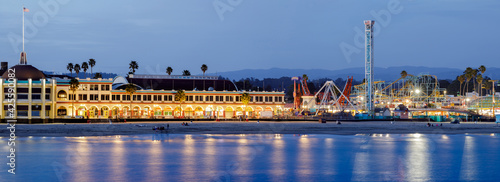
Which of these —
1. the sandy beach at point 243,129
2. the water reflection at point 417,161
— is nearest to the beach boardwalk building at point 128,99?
the sandy beach at point 243,129

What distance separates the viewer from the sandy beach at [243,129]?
241 feet

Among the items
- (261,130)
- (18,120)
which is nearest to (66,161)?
(261,130)

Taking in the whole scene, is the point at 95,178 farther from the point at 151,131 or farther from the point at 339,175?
the point at 151,131

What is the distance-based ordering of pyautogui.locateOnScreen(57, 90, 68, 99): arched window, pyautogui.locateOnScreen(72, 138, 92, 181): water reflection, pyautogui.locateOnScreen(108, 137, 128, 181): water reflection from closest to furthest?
pyautogui.locateOnScreen(108, 137, 128, 181): water reflection, pyautogui.locateOnScreen(72, 138, 92, 181): water reflection, pyautogui.locateOnScreen(57, 90, 68, 99): arched window

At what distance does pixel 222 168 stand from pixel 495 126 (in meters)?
65.4

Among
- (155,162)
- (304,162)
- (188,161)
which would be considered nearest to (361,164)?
(304,162)

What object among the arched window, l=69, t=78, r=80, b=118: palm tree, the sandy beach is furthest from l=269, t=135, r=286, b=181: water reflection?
the arched window

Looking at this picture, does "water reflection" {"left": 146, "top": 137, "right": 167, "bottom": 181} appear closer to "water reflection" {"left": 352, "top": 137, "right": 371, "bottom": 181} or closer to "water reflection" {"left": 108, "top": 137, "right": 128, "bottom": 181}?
"water reflection" {"left": 108, "top": 137, "right": 128, "bottom": 181}

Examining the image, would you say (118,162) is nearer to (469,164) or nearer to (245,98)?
(469,164)

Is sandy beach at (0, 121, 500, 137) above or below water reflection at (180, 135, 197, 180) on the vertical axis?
above

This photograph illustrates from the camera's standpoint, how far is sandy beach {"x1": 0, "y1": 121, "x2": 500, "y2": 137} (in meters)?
73.3

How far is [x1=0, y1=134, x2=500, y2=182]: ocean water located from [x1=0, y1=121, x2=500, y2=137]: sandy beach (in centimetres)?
1284

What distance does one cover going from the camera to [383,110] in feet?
368

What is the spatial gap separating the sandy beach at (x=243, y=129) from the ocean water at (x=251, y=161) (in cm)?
1284
